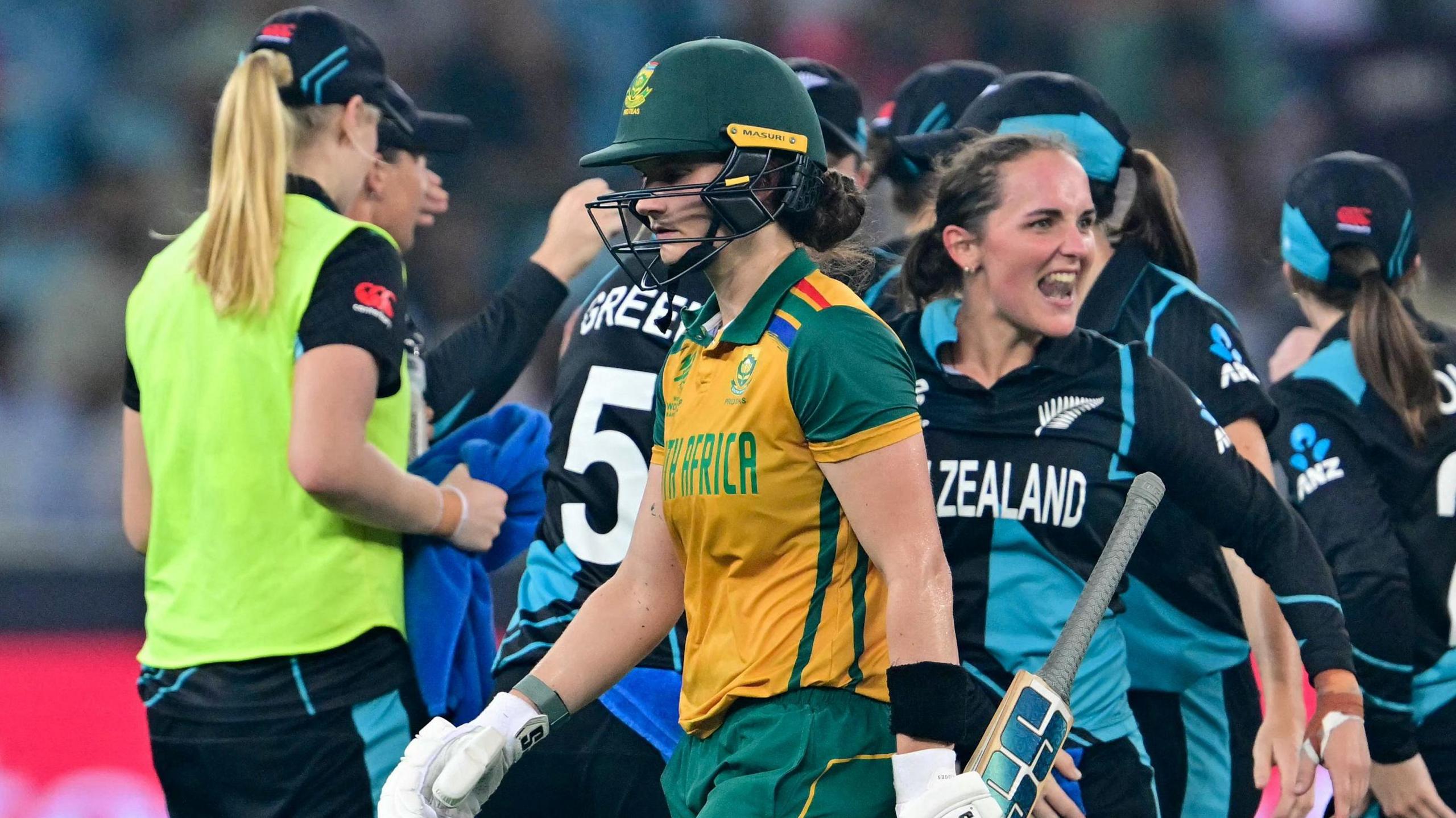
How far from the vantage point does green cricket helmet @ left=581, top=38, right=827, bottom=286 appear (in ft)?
8.34

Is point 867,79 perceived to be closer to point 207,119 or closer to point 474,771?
point 207,119

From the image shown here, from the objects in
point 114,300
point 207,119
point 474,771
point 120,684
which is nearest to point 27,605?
point 120,684

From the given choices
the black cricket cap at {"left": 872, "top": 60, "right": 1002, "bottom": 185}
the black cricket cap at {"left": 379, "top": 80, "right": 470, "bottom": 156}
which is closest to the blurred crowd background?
the black cricket cap at {"left": 872, "top": 60, "right": 1002, "bottom": 185}

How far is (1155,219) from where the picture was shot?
389 centimetres

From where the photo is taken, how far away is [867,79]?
9789mm

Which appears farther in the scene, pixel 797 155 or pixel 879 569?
pixel 797 155

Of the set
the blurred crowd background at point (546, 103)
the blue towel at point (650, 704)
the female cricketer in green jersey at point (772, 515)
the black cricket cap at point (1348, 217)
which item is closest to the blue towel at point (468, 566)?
the blue towel at point (650, 704)

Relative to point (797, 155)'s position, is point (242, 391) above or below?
below

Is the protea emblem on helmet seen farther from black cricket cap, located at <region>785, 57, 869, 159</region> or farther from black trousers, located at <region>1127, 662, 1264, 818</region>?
black trousers, located at <region>1127, 662, 1264, 818</region>

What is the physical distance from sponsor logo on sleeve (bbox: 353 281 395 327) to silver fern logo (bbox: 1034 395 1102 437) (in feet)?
3.91

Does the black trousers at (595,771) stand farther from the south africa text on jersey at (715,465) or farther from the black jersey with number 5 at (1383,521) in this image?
the black jersey with number 5 at (1383,521)

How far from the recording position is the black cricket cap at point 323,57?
353 cm

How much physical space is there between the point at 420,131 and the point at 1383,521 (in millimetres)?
2283

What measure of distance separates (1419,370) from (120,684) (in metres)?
4.38
